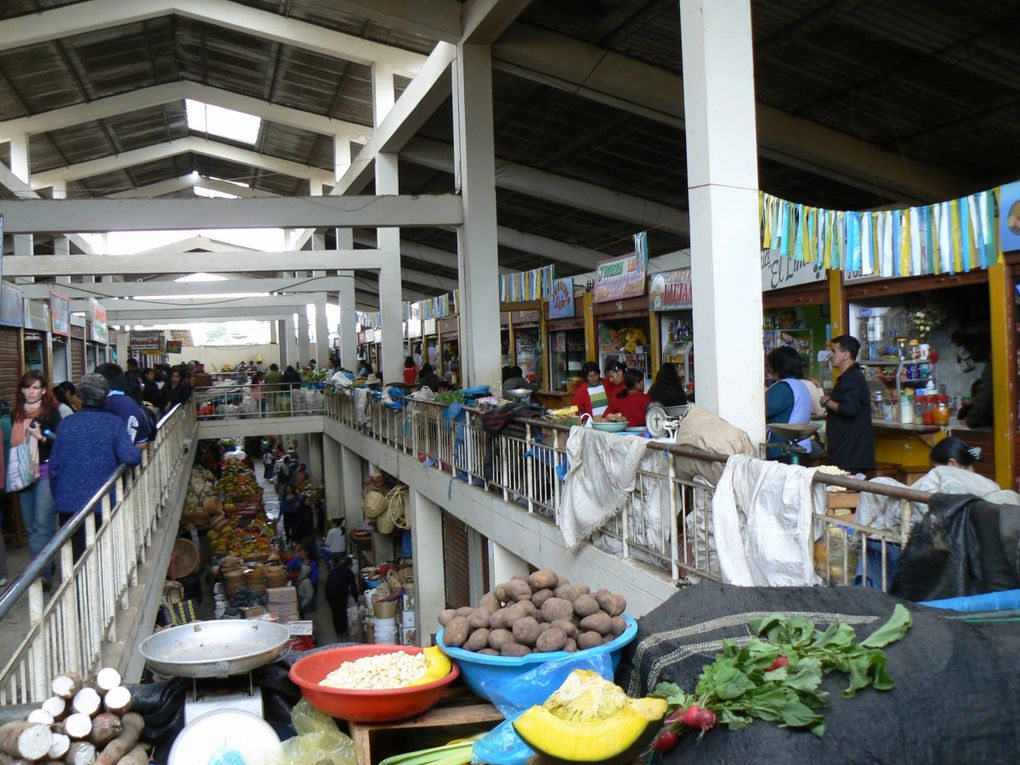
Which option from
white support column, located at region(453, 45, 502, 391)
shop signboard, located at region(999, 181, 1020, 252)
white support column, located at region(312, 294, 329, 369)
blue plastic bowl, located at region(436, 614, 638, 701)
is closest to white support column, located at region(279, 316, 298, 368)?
white support column, located at region(312, 294, 329, 369)

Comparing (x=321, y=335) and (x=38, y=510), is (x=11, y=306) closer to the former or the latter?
(x=38, y=510)

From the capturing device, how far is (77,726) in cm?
284

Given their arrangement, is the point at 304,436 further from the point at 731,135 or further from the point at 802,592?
the point at 802,592

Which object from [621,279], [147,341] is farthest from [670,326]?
[147,341]

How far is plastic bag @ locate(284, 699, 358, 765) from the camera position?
116 inches

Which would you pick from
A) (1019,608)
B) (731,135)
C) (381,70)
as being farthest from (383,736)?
(381,70)

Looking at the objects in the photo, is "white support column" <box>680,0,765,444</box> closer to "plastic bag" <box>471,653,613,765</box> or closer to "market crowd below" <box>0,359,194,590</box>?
"plastic bag" <box>471,653,613,765</box>

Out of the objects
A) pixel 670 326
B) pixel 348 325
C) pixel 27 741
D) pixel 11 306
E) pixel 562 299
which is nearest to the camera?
pixel 27 741

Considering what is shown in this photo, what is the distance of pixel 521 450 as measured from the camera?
8031 millimetres

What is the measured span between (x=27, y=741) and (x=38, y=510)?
4229 mm

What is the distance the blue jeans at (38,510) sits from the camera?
21.0 feet

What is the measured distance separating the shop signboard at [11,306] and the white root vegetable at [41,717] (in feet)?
23.4

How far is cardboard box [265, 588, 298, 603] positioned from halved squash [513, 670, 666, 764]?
12137 millimetres

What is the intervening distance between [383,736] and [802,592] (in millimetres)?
1489
